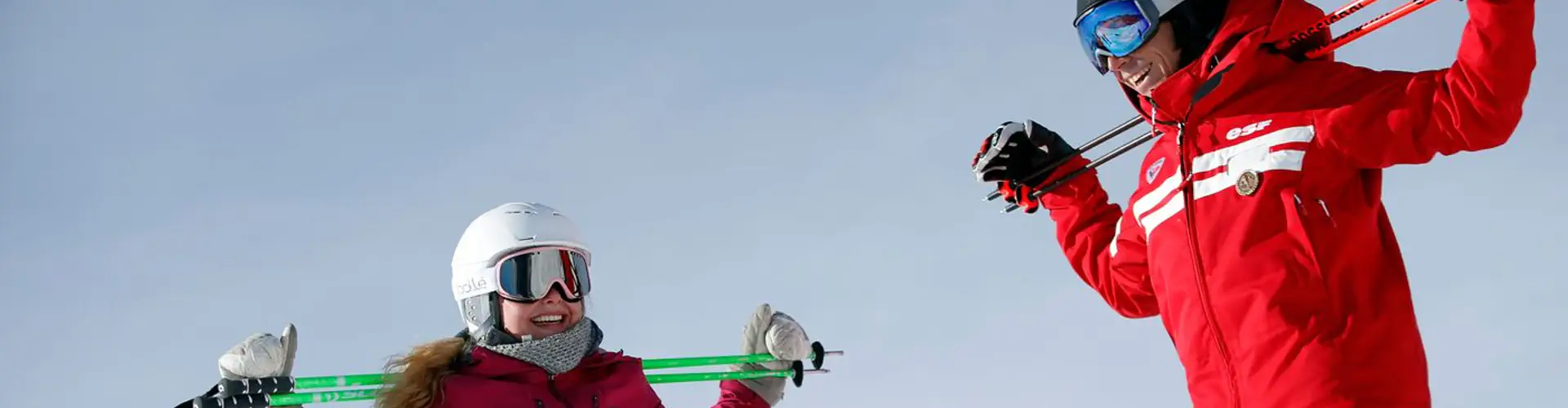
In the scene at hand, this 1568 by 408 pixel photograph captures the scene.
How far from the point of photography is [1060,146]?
5.63 m

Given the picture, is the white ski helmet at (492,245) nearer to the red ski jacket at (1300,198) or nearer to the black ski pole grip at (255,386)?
the black ski pole grip at (255,386)

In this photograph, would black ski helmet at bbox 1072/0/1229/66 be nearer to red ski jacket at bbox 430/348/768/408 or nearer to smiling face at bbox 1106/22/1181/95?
smiling face at bbox 1106/22/1181/95

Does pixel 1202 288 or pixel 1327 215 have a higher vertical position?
pixel 1327 215

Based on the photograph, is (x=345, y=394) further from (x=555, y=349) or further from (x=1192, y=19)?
(x=1192, y=19)

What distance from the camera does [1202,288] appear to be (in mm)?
4391

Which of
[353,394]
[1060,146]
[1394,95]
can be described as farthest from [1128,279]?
[353,394]

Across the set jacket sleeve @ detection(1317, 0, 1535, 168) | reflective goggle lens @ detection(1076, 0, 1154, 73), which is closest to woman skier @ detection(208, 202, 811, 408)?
reflective goggle lens @ detection(1076, 0, 1154, 73)

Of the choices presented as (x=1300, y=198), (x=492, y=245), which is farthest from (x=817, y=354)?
(x=1300, y=198)

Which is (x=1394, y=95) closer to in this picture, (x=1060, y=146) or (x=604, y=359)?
(x=1060, y=146)

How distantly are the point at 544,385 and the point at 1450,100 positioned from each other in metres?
3.33

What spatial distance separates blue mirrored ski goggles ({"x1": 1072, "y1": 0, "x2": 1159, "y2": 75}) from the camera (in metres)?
4.69

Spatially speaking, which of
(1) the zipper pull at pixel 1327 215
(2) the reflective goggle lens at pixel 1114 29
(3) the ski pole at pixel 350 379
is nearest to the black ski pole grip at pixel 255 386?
(3) the ski pole at pixel 350 379

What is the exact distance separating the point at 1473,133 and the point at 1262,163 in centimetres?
57

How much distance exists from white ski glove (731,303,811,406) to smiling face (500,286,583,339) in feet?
3.08
